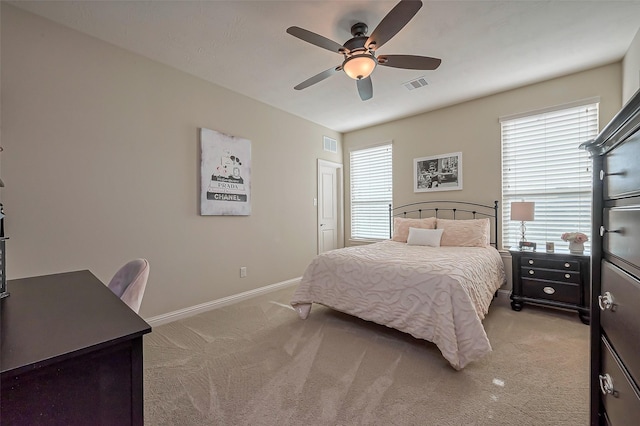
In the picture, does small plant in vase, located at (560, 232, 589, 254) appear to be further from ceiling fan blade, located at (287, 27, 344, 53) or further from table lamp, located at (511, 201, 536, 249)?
ceiling fan blade, located at (287, 27, 344, 53)

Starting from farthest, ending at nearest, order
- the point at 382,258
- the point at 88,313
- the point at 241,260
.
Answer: the point at 241,260 → the point at 382,258 → the point at 88,313

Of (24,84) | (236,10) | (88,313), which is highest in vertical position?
(236,10)

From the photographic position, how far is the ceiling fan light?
224 cm

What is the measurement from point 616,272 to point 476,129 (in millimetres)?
3612

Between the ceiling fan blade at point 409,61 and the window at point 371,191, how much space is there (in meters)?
2.64

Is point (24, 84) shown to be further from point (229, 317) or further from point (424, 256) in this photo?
point (424, 256)

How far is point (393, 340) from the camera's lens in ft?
8.28

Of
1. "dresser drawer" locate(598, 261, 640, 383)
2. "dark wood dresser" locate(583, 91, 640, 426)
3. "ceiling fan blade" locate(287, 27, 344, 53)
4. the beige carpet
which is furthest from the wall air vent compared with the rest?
"dresser drawer" locate(598, 261, 640, 383)

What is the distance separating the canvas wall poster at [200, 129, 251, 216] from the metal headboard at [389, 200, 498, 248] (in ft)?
8.36

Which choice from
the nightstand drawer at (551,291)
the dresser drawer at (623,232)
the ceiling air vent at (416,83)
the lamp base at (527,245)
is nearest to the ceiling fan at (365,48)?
the ceiling air vent at (416,83)

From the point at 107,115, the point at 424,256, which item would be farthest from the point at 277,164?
the point at 424,256

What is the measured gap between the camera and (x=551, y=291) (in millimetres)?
3102

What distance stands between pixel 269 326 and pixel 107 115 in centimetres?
258

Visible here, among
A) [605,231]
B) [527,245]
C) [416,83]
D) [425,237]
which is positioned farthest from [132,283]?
[527,245]
